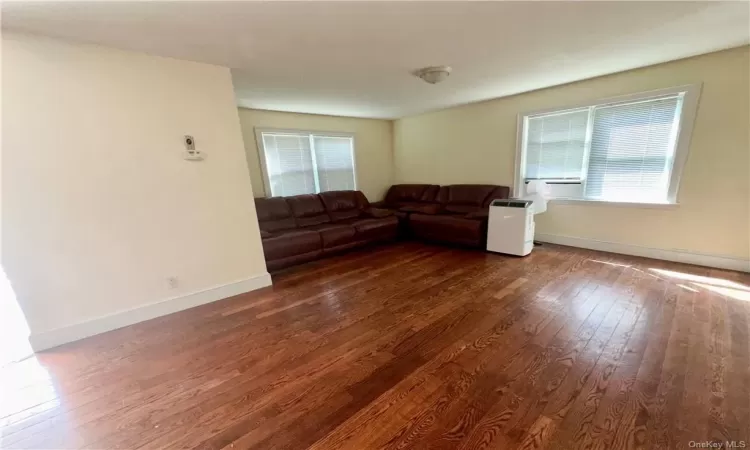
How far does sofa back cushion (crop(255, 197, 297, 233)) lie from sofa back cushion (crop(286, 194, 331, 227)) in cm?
9

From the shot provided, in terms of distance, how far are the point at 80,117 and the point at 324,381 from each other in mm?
2577

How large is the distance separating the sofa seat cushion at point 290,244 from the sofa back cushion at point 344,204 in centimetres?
94

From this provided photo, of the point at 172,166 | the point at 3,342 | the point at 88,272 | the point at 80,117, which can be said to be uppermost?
the point at 80,117

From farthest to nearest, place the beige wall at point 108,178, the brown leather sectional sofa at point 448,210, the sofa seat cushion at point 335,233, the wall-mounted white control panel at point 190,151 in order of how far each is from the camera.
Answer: the brown leather sectional sofa at point 448,210, the sofa seat cushion at point 335,233, the wall-mounted white control panel at point 190,151, the beige wall at point 108,178

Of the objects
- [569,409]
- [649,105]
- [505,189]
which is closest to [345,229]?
[505,189]

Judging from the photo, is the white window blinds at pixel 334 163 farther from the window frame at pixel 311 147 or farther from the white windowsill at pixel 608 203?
the white windowsill at pixel 608 203

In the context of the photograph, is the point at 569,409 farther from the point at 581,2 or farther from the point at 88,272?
the point at 88,272

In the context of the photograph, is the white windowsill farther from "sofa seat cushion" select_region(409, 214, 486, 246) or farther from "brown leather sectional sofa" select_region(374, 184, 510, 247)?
"sofa seat cushion" select_region(409, 214, 486, 246)

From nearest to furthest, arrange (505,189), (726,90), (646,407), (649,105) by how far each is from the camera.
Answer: (646,407) → (726,90) → (649,105) → (505,189)

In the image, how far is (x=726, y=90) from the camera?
2.70 meters

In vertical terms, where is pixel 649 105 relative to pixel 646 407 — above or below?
above

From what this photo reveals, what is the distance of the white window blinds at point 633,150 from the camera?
310 centimetres

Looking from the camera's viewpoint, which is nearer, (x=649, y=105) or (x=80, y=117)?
(x=80, y=117)

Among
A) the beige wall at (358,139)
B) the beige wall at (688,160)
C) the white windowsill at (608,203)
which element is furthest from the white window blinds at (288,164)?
the white windowsill at (608,203)
